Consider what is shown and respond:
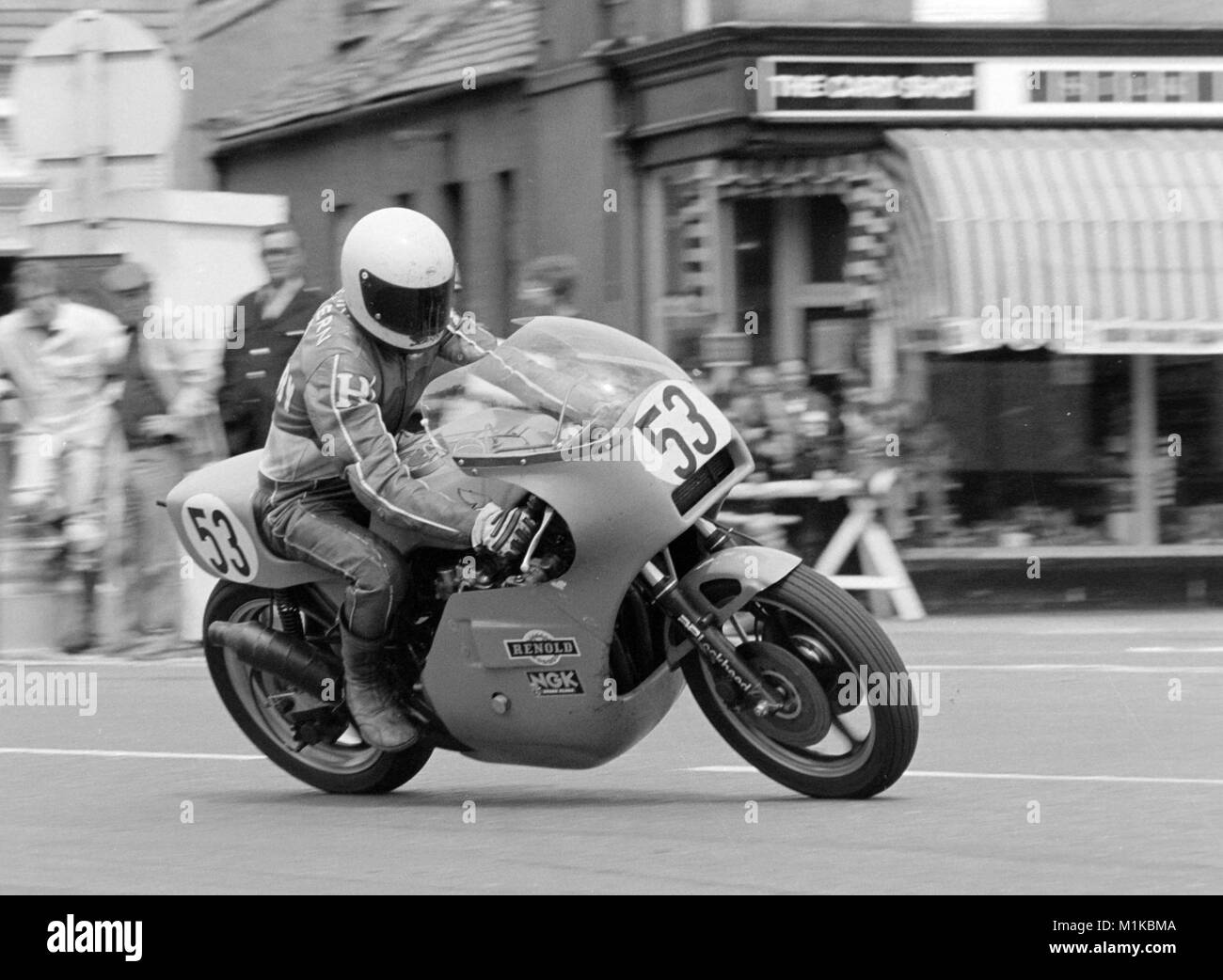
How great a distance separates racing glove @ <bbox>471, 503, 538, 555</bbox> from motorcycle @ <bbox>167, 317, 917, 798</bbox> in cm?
7

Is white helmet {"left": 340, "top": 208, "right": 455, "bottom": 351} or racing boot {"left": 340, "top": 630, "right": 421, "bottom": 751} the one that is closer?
white helmet {"left": 340, "top": 208, "right": 455, "bottom": 351}

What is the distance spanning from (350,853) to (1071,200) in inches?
435

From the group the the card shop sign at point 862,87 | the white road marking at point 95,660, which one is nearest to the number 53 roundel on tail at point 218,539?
the white road marking at point 95,660

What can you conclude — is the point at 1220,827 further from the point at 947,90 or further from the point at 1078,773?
the point at 947,90

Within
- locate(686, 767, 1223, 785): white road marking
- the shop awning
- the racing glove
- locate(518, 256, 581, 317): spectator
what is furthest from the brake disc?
the shop awning

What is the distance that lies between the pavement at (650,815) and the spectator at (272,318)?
2.32 m

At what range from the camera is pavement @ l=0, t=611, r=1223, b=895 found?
6074 mm

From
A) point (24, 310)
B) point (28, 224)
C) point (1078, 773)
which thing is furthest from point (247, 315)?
point (1078, 773)

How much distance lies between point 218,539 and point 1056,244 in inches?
384

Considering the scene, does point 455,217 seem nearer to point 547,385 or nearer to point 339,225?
point 339,225

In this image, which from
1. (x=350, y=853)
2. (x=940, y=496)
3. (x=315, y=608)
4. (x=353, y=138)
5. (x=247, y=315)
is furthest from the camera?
(x=353, y=138)

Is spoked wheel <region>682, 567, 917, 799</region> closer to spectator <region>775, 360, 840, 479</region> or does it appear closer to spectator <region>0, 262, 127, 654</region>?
spectator <region>0, 262, 127, 654</region>

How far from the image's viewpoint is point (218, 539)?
25.2ft

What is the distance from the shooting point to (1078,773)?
7.89 meters
